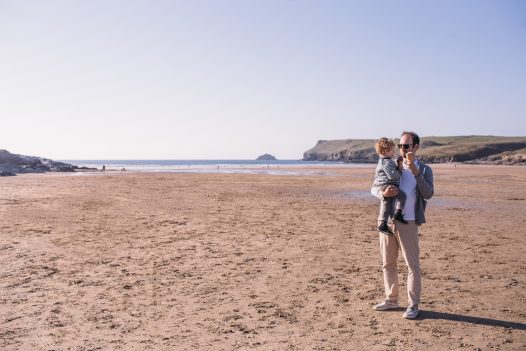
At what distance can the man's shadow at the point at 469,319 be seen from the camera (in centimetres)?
565

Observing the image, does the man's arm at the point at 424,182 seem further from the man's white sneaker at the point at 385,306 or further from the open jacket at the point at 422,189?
the man's white sneaker at the point at 385,306

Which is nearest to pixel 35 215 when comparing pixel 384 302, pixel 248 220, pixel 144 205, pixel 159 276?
pixel 144 205

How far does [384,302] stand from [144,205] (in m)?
14.6

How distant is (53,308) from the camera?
6.38m

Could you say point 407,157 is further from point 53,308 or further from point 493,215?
point 493,215

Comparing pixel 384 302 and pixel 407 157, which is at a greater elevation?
pixel 407 157

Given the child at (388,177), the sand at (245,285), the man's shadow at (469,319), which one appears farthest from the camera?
the child at (388,177)

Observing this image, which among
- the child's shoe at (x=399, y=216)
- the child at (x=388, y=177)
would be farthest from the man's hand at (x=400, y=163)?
the child's shoe at (x=399, y=216)

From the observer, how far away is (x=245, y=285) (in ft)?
24.8

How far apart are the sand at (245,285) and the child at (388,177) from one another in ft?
4.40

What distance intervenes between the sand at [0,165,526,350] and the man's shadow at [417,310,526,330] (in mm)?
24

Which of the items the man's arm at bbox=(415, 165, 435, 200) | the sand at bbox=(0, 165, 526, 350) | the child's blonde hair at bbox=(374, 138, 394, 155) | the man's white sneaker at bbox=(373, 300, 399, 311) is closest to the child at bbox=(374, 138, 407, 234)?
the child's blonde hair at bbox=(374, 138, 394, 155)

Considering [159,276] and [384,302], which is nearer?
[384,302]

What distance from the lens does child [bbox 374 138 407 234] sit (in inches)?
231
